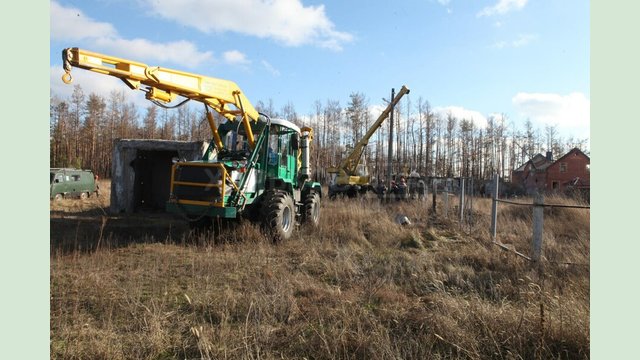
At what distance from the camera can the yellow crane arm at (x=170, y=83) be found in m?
5.91

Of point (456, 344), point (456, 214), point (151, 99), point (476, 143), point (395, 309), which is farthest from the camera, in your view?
point (476, 143)

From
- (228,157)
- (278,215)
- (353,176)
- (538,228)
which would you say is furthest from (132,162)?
(353,176)

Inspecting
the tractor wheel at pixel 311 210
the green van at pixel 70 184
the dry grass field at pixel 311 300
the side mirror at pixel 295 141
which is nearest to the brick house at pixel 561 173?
the tractor wheel at pixel 311 210

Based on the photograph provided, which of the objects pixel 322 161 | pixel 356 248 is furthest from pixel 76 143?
pixel 356 248

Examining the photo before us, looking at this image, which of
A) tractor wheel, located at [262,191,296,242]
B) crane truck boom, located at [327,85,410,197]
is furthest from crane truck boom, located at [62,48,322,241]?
crane truck boom, located at [327,85,410,197]

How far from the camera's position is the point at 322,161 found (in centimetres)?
4700

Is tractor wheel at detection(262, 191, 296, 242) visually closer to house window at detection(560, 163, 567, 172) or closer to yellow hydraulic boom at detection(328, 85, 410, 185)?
yellow hydraulic boom at detection(328, 85, 410, 185)

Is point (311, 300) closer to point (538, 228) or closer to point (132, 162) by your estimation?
point (538, 228)

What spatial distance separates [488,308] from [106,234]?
27.8 feet

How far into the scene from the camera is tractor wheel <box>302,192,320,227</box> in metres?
10.6

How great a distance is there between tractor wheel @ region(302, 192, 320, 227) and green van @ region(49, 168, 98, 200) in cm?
1422

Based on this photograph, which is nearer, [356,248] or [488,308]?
[488,308]

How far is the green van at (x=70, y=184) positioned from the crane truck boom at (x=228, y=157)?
13.7m

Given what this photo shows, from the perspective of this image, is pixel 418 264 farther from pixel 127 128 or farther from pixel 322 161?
pixel 127 128
